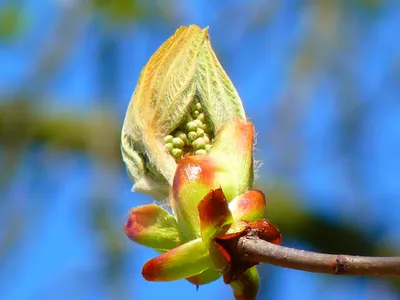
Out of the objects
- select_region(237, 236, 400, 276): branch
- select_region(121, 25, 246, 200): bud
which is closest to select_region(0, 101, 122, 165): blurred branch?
select_region(121, 25, 246, 200): bud

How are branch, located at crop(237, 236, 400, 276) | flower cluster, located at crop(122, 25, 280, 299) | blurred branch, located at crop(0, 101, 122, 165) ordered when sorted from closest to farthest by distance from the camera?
branch, located at crop(237, 236, 400, 276) < flower cluster, located at crop(122, 25, 280, 299) < blurred branch, located at crop(0, 101, 122, 165)

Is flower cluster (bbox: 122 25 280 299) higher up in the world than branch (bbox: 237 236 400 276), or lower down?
higher up

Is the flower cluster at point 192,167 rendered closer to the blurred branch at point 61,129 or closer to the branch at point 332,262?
the branch at point 332,262

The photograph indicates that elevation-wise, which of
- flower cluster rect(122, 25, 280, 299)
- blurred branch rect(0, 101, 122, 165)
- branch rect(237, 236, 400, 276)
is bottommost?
branch rect(237, 236, 400, 276)

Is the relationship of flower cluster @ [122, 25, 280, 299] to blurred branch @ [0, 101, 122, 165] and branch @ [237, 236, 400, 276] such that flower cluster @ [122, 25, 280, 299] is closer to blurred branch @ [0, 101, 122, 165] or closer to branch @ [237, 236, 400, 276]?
branch @ [237, 236, 400, 276]

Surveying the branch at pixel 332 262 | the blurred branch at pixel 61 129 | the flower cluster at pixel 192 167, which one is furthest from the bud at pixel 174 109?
the blurred branch at pixel 61 129

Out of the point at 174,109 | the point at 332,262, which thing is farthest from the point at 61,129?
the point at 332,262
